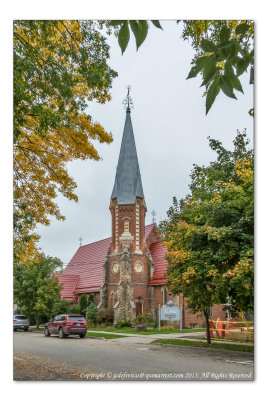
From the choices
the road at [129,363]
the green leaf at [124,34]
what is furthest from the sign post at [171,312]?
the green leaf at [124,34]

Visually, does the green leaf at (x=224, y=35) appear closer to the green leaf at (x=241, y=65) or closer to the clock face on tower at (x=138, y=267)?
the green leaf at (x=241, y=65)

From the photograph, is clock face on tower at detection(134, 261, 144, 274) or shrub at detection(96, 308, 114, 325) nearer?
shrub at detection(96, 308, 114, 325)

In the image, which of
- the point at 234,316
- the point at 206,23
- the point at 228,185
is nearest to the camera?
the point at 206,23

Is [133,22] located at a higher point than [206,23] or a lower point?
lower

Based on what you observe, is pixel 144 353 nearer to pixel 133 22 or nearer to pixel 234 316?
pixel 234 316

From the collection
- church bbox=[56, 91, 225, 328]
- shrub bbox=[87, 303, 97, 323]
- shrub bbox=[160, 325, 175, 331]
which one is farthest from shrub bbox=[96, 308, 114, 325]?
shrub bbox=[160, 325, 175, 331]

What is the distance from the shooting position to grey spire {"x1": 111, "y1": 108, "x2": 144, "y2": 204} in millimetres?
6383

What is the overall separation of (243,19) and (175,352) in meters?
5.63

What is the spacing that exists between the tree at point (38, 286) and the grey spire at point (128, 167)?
5.35 ft

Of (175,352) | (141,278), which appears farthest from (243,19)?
(141,278)

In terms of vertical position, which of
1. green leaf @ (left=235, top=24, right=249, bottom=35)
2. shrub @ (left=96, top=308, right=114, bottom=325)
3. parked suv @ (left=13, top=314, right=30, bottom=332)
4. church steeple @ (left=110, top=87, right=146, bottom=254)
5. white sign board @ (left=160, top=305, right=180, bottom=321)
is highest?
green leaf @ (left=235, top=24, right=249, bottom=35)

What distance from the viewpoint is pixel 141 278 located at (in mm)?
17391

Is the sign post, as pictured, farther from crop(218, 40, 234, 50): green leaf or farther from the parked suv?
crop(218, 40, 234, 50): green leaf

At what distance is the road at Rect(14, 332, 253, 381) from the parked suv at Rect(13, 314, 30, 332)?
11 centimetres
